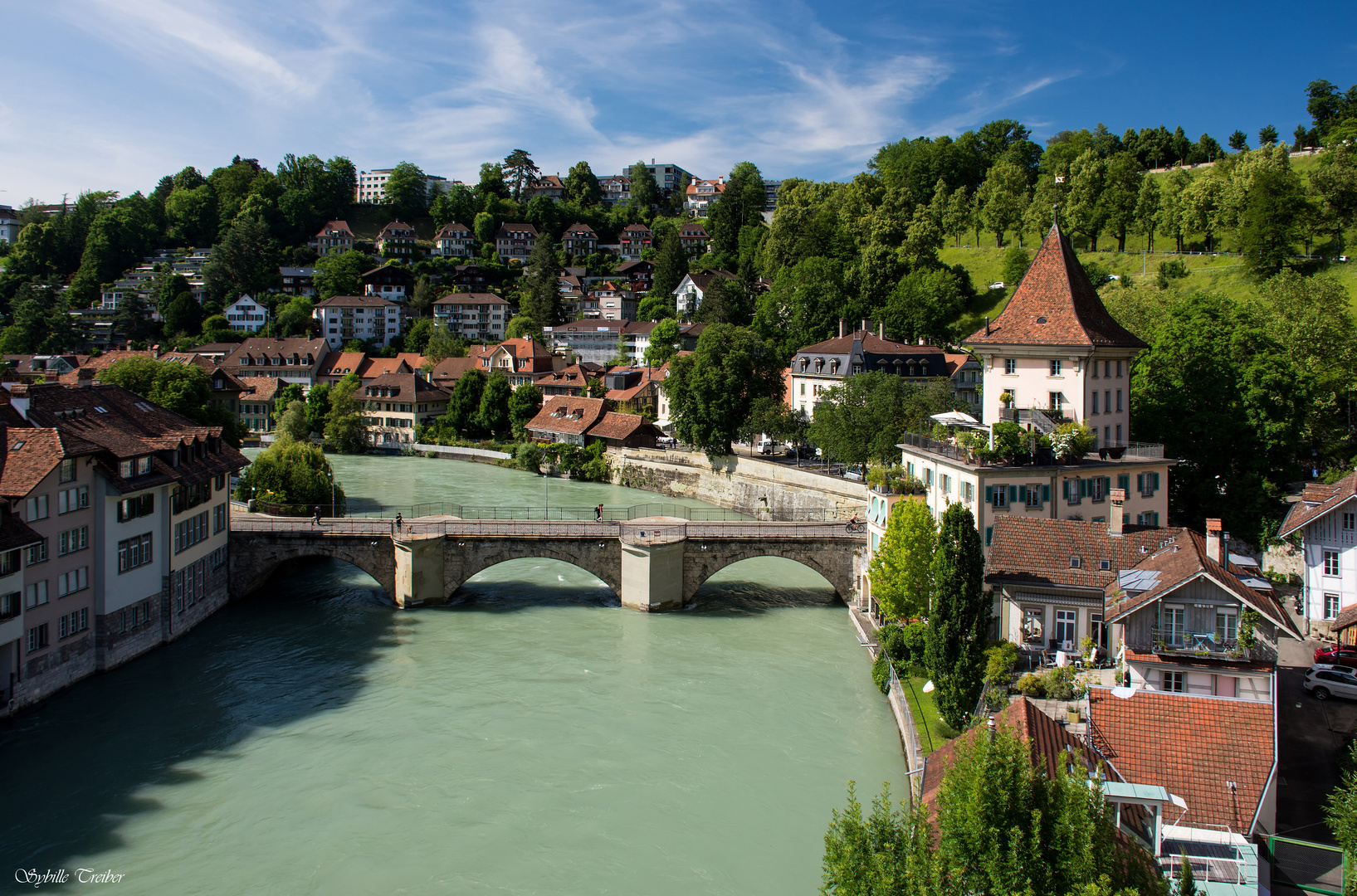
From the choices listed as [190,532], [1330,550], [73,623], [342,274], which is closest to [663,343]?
[342,274]

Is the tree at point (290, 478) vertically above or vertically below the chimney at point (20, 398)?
below

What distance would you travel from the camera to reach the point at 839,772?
21.4 meters

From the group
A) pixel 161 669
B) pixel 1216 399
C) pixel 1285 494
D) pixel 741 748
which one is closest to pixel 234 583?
pixel 161 669

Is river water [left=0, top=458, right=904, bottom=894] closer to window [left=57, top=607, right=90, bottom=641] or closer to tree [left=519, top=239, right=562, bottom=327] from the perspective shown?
window [left=57, top=607, right=90, bottom=641]

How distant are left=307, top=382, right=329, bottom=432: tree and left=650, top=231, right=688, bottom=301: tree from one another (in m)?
41.2

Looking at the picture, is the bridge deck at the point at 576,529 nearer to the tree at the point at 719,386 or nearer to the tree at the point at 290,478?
the tree at the point at 290,478

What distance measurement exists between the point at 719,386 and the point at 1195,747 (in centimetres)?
4297

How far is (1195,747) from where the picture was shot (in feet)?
50.6

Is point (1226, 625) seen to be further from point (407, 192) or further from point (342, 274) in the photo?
point (407, 192)

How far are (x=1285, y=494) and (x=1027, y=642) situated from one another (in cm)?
1830

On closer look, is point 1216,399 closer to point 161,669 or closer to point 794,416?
point 794,416

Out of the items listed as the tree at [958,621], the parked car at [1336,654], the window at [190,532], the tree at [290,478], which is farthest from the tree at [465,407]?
the parked car at [1336,654]

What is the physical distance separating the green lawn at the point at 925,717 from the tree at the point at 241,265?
110 m

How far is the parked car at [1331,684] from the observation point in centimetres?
2144
